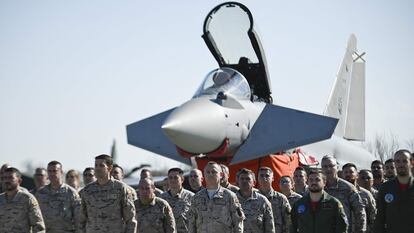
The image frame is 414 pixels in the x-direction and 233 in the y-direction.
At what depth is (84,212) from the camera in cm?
767

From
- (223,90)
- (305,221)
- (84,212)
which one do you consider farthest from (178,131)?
(305,221)

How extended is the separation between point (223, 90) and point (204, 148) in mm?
1382

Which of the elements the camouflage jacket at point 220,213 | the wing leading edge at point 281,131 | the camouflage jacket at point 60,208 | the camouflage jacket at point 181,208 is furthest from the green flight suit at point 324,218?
the wing leading edge at point 281,131

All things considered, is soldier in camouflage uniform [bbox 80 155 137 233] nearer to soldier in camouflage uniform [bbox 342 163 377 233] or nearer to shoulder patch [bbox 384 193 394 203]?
shoulder patch [bbox 384 193 394 203]

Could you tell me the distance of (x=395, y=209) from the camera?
22.2 ft

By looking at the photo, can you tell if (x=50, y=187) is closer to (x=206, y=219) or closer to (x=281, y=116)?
(x=206, y=219)

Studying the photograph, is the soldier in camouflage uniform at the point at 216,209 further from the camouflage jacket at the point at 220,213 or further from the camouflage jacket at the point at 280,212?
the camouflage jacket at the point at 280,212

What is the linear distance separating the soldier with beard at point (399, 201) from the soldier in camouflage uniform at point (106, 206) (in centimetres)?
284

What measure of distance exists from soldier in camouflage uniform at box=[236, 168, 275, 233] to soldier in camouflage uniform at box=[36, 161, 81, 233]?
2.41 meters

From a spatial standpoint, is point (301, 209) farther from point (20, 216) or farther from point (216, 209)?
point (20, 216)

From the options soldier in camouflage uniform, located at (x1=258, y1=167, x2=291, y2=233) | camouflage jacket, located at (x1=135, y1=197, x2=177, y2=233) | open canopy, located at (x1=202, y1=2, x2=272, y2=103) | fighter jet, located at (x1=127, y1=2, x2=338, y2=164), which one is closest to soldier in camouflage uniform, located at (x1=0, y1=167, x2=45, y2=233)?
camouflage jacket, located at (x1=135, y1=197, x2=177, y2=233)

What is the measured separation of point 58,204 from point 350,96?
1340 centimetres

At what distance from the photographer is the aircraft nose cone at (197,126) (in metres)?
9.96

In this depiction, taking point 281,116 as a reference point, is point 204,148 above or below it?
below
